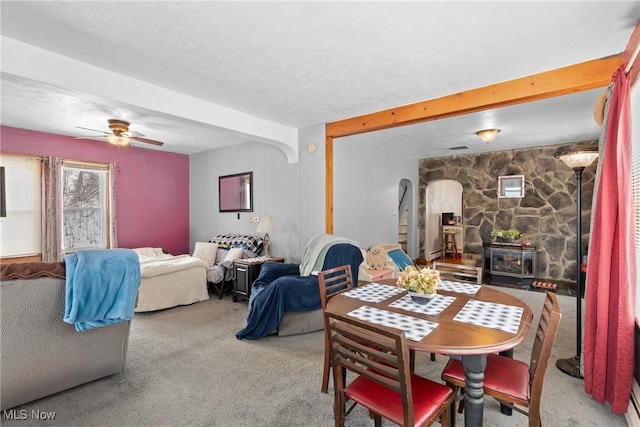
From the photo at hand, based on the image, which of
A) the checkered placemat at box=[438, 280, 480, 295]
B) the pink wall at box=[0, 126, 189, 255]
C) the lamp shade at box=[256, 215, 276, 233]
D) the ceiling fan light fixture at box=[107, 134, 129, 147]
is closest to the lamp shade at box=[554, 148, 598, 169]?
the checkered placemat at box=[438, 280, 480, 295]

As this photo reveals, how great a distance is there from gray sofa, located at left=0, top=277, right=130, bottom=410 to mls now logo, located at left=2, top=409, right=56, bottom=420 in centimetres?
5

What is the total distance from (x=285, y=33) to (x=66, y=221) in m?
5.07

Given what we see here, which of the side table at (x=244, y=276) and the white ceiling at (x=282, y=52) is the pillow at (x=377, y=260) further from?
the white ceiling at (x=282, y=52)

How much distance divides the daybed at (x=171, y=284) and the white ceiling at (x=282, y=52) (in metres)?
2.01

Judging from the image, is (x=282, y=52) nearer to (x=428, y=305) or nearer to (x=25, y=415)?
(x=428, y=305)

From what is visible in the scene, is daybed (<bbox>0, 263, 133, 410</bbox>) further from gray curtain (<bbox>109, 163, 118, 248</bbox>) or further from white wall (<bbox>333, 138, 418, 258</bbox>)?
gray curtain (<bbox>109, 163, 118, 248</bbox>)

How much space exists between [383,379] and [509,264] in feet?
17.2

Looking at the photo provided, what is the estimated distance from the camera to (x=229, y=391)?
2.32 m

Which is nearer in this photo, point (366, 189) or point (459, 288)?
point (459, 288)

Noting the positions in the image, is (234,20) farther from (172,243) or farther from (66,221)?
(172,243)

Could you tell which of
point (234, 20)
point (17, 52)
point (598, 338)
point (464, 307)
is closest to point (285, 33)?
point (234, 20)

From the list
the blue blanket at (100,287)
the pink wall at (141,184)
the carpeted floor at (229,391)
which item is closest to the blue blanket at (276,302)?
the carpeted floor at (229,391)

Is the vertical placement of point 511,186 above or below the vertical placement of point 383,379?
above

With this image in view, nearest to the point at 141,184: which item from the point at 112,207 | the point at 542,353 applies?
the point at 112,207
